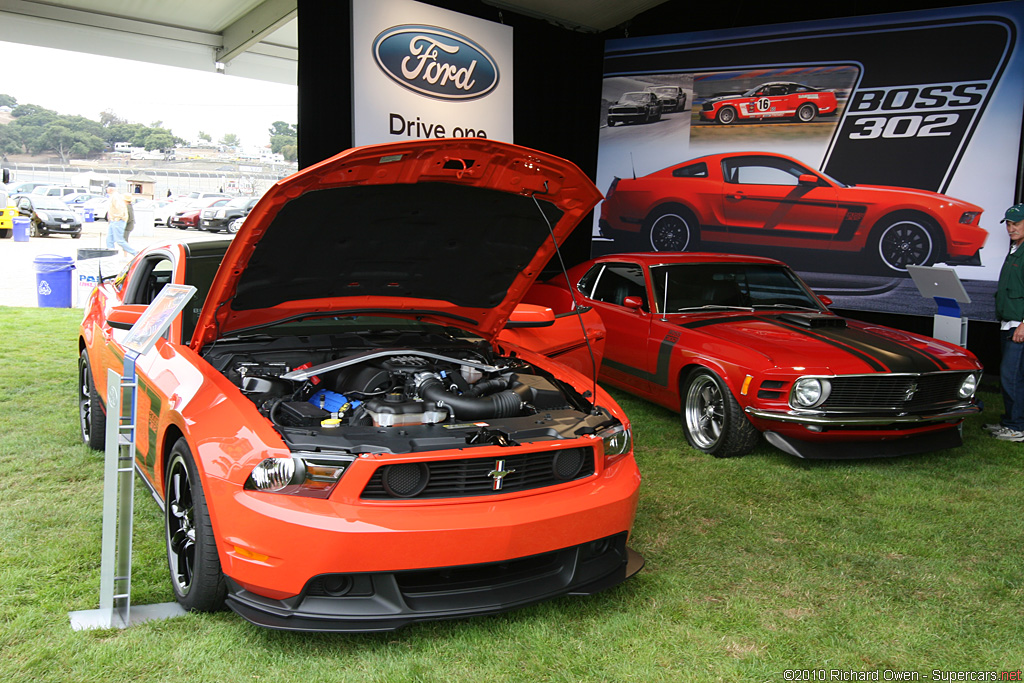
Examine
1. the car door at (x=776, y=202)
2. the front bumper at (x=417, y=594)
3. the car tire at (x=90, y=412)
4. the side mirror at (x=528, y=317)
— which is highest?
the car door at (x=776, y=202)

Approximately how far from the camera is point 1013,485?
468 cm

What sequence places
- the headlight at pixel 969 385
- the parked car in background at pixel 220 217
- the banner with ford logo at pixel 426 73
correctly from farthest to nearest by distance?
the parked car in background at pixel 220 217 → the banner with ford logo at pixel 426 73 → the headlight at pixel 969 385

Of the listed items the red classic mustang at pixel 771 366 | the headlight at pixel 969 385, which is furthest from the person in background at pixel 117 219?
the headlight at pixel 969 385

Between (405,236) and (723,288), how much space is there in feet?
11.5

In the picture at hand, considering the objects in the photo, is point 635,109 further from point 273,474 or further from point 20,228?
point 20,228

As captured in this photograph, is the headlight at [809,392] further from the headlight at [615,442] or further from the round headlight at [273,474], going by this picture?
the round headlight at [273,474]

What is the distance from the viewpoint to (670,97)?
33.4 ft

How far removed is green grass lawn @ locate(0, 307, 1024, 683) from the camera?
248 cm

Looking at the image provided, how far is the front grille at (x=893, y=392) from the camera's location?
15.3ft

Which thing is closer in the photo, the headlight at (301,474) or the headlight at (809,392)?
the headlight at (301,474)

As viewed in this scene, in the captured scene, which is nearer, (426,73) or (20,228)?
(426,73)

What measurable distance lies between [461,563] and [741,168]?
27.1ft

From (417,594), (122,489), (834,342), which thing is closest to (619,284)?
(834,342)

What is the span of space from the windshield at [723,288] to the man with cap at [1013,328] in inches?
52.8
